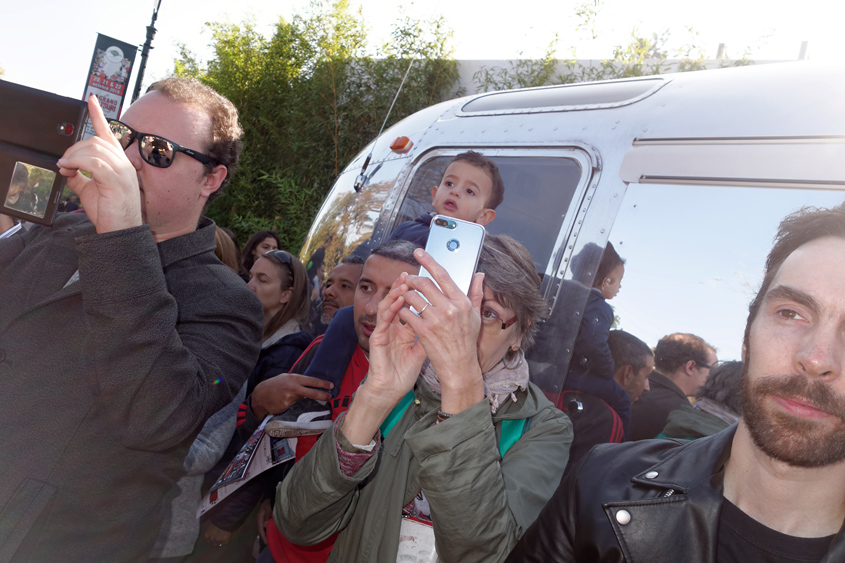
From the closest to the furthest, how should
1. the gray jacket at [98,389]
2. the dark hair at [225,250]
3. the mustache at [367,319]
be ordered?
1. the gray jacket at [98,389]
2. the mustache at [367,319]
3. the dark hair at [225,250]

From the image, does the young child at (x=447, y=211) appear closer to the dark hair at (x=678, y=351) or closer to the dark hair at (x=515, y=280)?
the dark hair at (x=515, y=280)

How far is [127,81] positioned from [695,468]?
9.90m

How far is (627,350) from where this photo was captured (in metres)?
2.04

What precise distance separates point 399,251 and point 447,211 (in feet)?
1.50

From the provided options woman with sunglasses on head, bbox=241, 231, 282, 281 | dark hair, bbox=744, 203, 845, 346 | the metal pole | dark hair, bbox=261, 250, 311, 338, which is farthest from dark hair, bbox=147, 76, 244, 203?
the metal pole

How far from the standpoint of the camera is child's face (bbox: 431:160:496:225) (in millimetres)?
2834

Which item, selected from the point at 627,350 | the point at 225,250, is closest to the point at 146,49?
the point at 225,250

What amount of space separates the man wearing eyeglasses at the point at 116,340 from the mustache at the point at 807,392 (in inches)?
55.2

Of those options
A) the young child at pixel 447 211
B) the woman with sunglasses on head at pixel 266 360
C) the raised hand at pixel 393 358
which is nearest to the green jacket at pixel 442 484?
the raised hand at pixel 393 358

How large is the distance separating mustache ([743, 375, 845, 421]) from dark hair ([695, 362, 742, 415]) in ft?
1.11

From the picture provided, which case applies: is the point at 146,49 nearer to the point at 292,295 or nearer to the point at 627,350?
the point at 292,295

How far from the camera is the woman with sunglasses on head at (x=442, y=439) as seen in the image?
5.18ft

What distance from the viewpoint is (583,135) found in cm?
246

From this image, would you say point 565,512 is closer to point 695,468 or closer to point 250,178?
point 695,468
